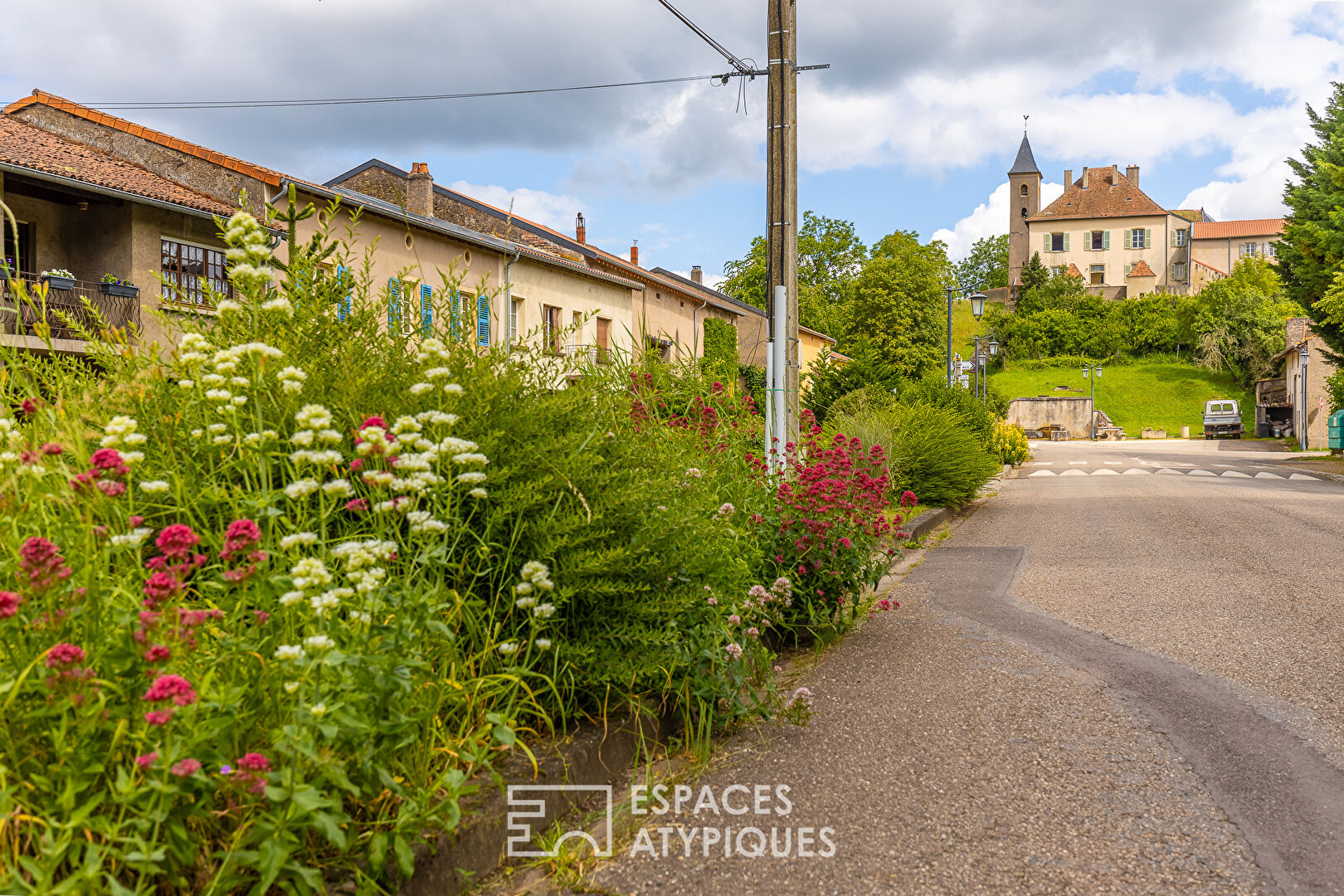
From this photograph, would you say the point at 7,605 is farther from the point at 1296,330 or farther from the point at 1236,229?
the point at 1236,229

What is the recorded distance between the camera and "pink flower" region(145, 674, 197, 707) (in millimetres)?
1756

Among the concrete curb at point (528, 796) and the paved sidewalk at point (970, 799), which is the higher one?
the concrete curb at point (528, 796)

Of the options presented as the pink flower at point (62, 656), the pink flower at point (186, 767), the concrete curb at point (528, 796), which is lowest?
the concrete curb at point (528, 796)

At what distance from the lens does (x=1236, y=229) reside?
103m

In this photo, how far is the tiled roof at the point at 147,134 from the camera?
22.1m

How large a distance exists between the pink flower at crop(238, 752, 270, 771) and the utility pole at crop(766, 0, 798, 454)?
679cm

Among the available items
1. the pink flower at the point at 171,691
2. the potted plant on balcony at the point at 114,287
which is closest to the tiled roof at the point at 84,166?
the potted plant on balcony at the point at 114,287

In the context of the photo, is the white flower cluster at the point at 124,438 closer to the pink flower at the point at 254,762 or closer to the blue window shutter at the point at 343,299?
the pink flower at the point at 254,762

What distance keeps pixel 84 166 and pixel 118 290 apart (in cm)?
325

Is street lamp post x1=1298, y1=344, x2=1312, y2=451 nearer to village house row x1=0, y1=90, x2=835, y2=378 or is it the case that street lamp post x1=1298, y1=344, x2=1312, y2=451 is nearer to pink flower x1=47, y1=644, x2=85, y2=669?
village house row x1=0, y1=90, x2=835, y2=378

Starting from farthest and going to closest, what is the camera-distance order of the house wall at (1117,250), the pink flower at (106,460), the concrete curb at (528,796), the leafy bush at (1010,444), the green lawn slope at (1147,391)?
the house wall at (1117,250), the green lawn slope at (1147,391), the leafy bush at (1010,444), the concrete curb at (528,796), the pink flower at (106,460)

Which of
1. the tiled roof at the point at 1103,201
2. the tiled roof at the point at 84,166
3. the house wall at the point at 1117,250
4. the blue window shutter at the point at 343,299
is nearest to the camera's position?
the blue window shutter at the point at 343,299

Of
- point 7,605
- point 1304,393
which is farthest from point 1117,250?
point 7,605

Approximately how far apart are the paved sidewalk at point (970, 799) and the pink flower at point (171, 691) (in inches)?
50.1
